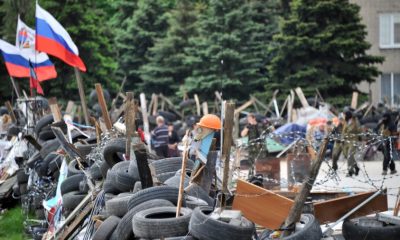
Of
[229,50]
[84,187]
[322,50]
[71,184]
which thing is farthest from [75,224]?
[229,50]

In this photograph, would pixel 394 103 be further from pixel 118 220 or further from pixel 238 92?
pixel 118 220

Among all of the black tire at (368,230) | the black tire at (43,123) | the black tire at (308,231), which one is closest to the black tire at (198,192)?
the black tire at (308,231)

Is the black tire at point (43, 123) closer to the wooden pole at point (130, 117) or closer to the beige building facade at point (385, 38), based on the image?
the wooden pole at point (130, 117)

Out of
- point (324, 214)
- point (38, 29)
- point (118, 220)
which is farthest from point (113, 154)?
point (38, 29)

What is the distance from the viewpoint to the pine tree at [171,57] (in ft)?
176

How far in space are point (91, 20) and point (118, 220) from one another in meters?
38.3

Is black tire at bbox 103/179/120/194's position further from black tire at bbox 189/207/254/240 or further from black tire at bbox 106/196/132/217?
black tire at bbox 189/207/254/240

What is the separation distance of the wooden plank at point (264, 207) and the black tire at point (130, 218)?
4.05 feet

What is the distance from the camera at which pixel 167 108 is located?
4850 centimetres

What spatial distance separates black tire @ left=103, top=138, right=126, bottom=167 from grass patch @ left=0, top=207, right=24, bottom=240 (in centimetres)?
271

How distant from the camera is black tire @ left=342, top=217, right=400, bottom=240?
12.1 m

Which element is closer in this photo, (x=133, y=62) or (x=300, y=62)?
(x=300, y=62)

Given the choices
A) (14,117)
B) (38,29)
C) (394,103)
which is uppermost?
(38,29)

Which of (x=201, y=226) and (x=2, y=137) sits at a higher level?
(x=201, y=226)
